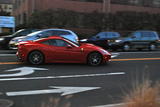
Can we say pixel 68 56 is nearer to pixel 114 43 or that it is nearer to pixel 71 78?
pixel 71 78

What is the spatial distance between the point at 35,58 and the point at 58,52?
1.02m

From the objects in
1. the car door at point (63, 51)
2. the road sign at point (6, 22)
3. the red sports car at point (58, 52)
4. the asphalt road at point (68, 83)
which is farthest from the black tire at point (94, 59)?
the road sign at point (6, 22)

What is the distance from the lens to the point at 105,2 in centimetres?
3981

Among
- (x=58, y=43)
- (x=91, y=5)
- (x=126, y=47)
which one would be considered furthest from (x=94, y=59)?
(x=91, y=5)

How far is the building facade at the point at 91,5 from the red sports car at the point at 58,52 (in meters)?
24.7

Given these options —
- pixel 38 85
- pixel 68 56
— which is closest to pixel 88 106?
pixel 38 85

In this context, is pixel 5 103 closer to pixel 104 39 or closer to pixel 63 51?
pixel 63 51

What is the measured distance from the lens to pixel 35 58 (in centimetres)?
1121

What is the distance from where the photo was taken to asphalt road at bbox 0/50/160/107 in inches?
258

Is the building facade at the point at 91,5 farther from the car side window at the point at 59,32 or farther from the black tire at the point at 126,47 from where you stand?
the car side window at the point at 59,32

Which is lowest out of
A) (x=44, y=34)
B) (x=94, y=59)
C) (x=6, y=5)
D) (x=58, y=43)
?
(x=94, y=59)

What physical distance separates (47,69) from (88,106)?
15.1 ft

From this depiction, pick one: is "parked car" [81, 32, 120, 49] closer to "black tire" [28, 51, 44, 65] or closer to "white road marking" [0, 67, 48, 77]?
"black tire" [28, 51, 44, 65]

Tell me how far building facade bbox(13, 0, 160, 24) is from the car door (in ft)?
81.0
